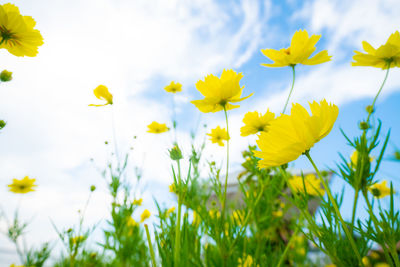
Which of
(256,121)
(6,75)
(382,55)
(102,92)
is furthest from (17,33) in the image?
(382,55)

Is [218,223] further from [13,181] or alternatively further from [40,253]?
[13,181]

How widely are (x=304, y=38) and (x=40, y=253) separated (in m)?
1.78

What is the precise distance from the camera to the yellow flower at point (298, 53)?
2.45 ft

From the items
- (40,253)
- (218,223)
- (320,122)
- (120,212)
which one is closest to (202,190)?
(120,212)

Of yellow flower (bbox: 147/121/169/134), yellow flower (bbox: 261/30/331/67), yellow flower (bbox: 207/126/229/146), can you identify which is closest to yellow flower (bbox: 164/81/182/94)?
yellow flower (bbox: 147/121/169/134)

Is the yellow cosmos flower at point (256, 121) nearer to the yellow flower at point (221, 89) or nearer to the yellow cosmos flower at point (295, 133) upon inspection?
the yellow flower at point (221, 89)

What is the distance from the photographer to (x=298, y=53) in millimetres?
759

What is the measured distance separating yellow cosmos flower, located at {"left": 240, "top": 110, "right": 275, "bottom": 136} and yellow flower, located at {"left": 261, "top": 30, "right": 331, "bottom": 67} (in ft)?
0.71

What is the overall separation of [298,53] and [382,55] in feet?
0.76

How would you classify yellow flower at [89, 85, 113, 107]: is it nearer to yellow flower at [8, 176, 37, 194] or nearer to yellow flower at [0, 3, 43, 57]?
yellow flower at [0, 3, 43, 57]

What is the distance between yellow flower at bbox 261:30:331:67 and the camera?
75 centimetres

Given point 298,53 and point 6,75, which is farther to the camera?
point 6,75

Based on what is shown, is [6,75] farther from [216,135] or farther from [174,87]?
[174,87]

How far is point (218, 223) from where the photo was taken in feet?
2.84
